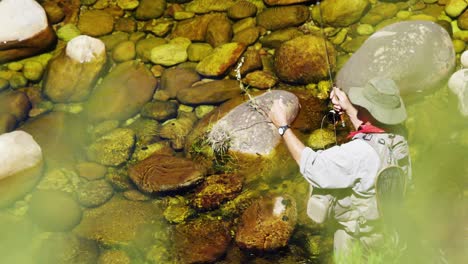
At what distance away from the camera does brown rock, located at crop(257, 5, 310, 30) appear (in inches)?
275

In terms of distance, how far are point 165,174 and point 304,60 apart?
Answer: 236 centimetres

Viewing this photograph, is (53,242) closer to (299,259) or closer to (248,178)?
(248,178)

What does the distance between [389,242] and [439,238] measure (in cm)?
95

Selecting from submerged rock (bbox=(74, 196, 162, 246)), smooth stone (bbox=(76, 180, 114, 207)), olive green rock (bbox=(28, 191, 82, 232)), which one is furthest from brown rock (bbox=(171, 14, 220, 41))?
olive green rock (bbox=(28, 191, 82, 232))

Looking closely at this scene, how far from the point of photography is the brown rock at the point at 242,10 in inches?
282

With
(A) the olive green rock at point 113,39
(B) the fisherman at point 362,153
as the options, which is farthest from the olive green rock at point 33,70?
(B) the fisherman at point 362,153

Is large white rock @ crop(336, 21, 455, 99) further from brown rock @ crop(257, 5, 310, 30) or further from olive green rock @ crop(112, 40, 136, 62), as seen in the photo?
olive green rock @ crop(112, 40, 136, 62)

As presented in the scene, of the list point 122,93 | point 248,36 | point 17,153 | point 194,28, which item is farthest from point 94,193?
point 248,36

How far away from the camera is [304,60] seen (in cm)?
621

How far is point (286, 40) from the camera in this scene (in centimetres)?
675

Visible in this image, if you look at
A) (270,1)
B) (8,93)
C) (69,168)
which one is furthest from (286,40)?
(8,93)

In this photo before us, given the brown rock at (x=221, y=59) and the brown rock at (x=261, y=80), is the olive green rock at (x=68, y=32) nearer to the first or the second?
the brown rock at (x=221, y=59)

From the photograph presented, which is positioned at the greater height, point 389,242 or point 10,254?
point 389,242

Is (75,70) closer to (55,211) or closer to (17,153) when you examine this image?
(17,153)
